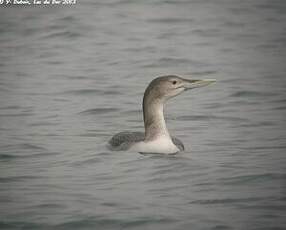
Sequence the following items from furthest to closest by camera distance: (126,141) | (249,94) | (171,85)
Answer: (249,94), (171,85), (126,141)

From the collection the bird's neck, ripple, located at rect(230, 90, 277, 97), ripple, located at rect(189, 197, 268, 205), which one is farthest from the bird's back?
ripple, located at rect(230, 90, 277, 97)

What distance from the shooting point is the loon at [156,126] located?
27.1 ft

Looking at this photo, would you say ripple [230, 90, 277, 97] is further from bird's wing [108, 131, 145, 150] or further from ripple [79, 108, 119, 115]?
bird's wing [108, 131, 145, 150]

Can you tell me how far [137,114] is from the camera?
10070 millimetres

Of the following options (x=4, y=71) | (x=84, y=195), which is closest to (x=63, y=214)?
(x=84, y=195)

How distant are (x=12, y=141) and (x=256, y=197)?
2921mm

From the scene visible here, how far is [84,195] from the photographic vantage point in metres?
7.19

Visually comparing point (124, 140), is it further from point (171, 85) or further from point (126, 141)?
point (171, 85)

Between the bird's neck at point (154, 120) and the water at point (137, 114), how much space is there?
0.78 ft

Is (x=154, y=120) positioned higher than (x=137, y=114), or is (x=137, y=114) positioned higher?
(x=154, y=120)

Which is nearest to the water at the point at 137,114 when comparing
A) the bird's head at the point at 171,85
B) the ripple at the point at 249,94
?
the ripple at the point at 249,94

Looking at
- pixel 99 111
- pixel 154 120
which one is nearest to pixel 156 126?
pixel 154 120

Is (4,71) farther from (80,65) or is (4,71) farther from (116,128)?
(116,128)

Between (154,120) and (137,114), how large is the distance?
167 centimetres
